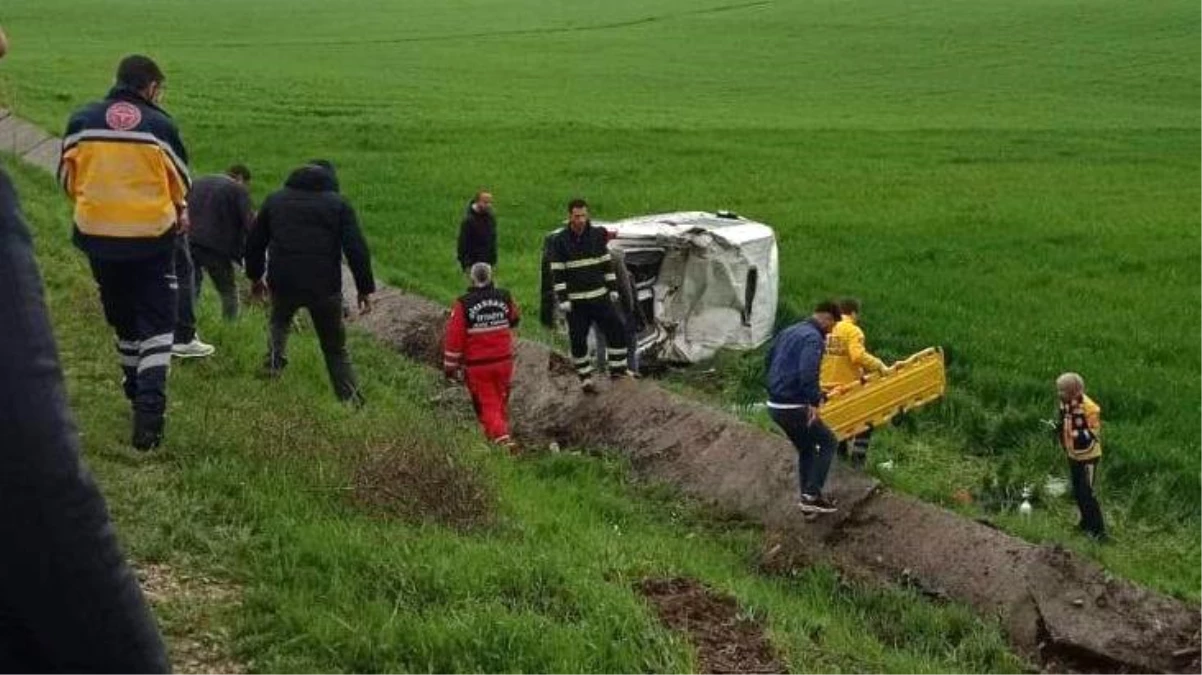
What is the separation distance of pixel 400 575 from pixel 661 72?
47640 mm

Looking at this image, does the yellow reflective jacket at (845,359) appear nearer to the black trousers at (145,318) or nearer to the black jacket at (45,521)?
the black trousers at (145,318)

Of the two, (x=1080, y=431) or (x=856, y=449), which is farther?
(x=856, y=449)

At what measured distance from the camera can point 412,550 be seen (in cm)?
585

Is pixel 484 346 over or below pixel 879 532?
over

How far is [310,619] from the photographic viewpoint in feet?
16.6

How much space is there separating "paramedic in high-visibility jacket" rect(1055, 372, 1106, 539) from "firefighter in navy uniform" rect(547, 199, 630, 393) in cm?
412

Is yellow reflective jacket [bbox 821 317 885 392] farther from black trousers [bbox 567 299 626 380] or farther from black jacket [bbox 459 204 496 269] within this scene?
black jacket [bbox 459 204 496 269]

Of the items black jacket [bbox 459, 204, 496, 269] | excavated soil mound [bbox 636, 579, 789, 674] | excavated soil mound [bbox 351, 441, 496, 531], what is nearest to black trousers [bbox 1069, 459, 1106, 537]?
excavated soil mound [bbox 636, 579, 789, 674]

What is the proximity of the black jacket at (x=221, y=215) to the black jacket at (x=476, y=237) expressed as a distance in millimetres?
3561

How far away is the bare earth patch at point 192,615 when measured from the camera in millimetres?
4789

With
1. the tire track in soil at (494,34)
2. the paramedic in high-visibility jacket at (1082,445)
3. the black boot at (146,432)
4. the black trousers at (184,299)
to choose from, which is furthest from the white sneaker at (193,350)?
the tire track in soil at (494,34)

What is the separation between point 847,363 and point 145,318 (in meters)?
5.32

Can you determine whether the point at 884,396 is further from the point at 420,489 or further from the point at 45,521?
the point at 45,521

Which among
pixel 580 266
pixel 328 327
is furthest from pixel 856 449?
pixel 328 327
